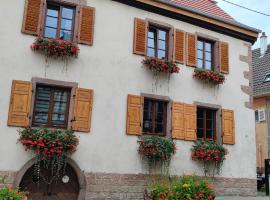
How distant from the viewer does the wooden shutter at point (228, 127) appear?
538 inches

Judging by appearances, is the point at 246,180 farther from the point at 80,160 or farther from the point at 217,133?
the point at 80,160

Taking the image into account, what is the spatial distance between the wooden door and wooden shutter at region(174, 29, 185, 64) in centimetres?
548

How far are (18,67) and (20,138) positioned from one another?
2084 millimetres

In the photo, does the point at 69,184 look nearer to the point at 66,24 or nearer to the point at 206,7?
the point at 66,24

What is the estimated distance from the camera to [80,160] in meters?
11.0

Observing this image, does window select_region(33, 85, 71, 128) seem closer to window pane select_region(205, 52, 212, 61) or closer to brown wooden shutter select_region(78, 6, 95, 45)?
brown wooden shutter select_region(78, 6, 95, 45)

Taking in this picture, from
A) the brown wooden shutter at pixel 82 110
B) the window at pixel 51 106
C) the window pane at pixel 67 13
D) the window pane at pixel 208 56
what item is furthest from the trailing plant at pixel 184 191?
the window pane at pixel 67 13

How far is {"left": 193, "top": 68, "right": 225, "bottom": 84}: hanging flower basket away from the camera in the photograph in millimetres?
13479

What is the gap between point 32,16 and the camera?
36.8 ft

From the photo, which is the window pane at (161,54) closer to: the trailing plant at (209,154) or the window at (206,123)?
the window at (206,123)

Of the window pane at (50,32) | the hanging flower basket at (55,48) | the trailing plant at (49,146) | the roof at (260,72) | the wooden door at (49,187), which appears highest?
the roof at (260,72)

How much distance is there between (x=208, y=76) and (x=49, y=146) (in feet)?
20.9

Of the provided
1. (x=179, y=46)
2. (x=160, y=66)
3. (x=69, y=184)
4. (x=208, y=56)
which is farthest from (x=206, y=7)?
(x=69, y=184)

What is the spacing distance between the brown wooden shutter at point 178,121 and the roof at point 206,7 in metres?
4.11
